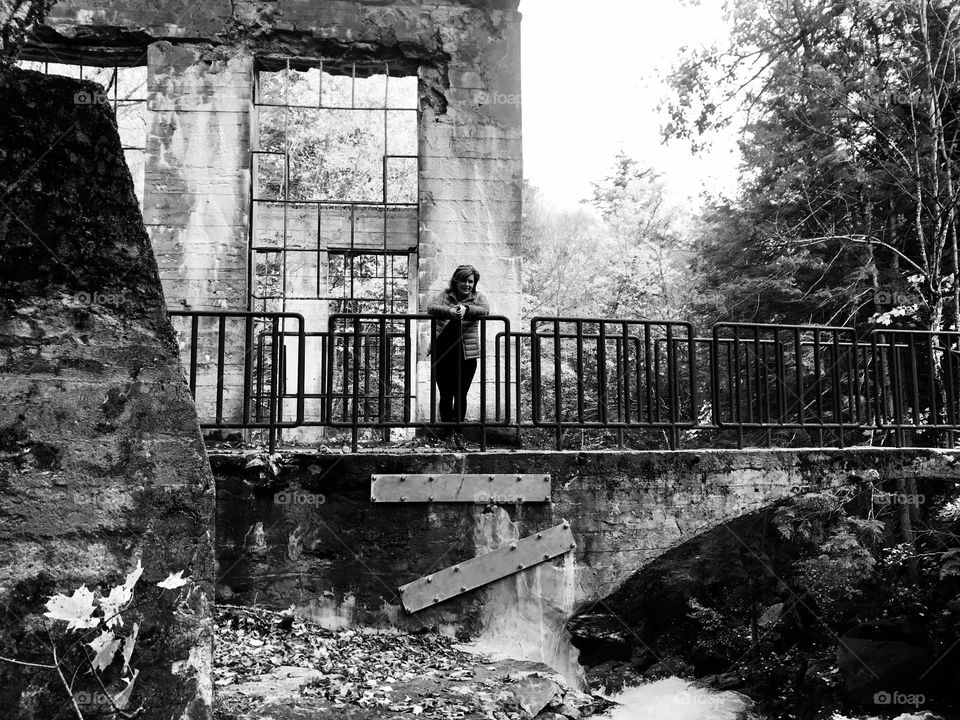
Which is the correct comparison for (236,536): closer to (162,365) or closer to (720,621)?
(162,365)

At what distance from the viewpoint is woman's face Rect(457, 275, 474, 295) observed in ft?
23.8

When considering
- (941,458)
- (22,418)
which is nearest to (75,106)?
(22,418)

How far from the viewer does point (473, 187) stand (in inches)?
395

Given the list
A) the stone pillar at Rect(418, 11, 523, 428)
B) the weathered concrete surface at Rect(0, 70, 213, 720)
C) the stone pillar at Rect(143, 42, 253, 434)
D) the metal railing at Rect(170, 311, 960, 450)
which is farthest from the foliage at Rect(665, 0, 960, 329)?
the weathered concrete surface at Rect(0, 70, 213, 720)

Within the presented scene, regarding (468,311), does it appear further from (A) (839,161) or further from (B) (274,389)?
(A) (839,161)

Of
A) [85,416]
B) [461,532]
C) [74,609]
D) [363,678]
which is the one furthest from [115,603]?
[461,532]

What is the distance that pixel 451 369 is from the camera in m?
7.09

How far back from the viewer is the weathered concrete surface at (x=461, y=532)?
5.93m

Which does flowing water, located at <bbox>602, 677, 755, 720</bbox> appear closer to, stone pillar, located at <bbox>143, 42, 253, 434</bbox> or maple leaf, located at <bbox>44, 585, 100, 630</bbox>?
stone pillar, located at <bbox>143, 42, 253, 434</bbox>

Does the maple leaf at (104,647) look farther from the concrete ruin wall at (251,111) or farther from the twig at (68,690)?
the concrete ruin wall at (251,111)

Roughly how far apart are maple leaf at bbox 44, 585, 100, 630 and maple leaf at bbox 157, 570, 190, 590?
0.18 metres

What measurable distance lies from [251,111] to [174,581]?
28.2 feet

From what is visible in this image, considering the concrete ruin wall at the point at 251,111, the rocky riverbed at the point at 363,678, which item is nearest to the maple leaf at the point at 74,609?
the rocky riverbed at the point at 363,678

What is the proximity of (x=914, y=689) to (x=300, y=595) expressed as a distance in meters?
5.95
